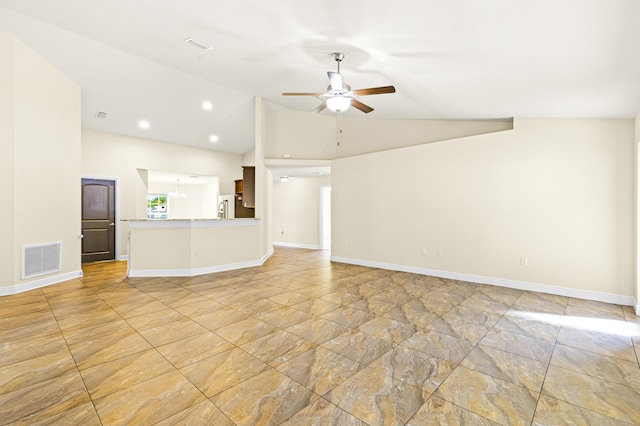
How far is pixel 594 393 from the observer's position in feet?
6.75

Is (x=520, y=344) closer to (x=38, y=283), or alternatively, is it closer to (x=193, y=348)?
(x=193, y=348)

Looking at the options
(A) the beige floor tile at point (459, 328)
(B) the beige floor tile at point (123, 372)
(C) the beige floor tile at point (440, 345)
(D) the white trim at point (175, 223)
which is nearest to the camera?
(B) the beige floor tile at point (123, 372)

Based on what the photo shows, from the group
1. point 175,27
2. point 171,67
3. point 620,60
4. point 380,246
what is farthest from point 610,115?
point 171,67

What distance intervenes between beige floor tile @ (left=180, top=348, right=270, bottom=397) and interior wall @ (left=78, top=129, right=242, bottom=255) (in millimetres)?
6415

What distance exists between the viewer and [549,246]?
4.57 meters

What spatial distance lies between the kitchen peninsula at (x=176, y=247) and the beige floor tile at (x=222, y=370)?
3.49m

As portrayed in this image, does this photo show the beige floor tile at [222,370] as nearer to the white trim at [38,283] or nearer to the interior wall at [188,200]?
the white trim at [38,283]

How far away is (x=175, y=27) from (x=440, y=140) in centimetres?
486

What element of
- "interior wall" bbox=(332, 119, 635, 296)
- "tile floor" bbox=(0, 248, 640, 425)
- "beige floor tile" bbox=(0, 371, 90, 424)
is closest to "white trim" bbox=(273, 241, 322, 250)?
"interior wall" bbox=(332, 119, 635, 296)

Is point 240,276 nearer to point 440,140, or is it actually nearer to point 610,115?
point 440,140

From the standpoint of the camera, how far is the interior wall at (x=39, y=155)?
13.9 feet

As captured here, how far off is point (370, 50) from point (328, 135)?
3.84 metres

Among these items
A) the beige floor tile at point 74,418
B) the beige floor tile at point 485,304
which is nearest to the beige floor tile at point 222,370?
the beige floor tile at point 74,418

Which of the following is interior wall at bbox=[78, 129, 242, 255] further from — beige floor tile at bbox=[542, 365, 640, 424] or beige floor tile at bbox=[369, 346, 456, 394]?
beige floor tile at bbox=[542, 365, 640, 424]
